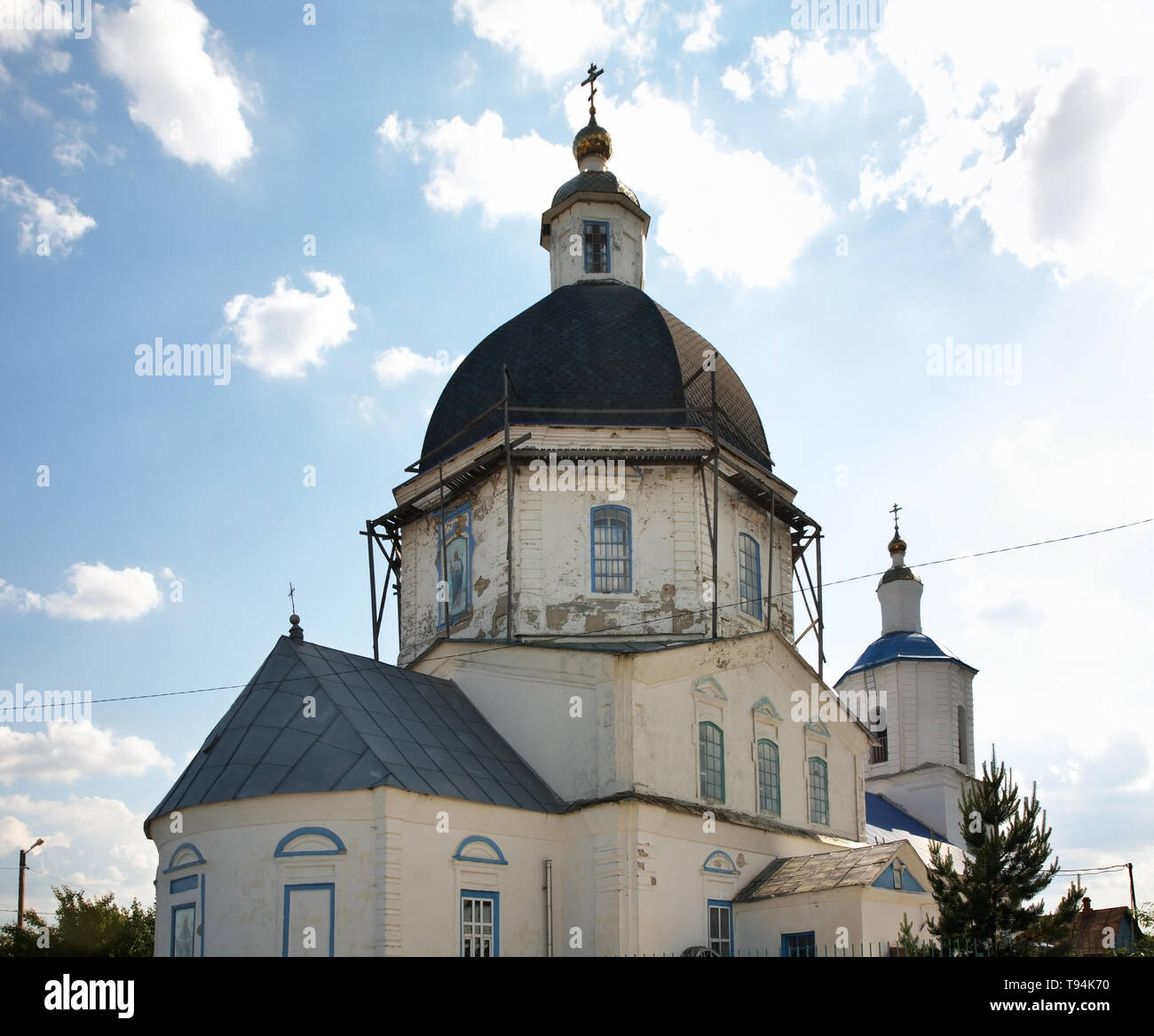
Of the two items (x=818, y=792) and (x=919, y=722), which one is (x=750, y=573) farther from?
(x=919, y=722)

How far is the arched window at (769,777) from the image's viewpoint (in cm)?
1886

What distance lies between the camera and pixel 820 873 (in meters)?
17.0

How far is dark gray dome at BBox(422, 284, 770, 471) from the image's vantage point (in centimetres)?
2008

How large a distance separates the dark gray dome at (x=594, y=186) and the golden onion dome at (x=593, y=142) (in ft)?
2.65

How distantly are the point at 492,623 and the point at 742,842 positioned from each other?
4.94 metres

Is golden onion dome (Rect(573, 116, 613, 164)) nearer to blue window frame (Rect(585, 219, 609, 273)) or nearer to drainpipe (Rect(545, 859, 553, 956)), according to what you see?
blue window frame (Rect(585, 219, 609, 273))

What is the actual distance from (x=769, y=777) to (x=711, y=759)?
165 centimetres

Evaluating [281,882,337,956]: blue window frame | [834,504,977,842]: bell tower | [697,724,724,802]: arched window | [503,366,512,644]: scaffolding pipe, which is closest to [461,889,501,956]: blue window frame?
[281,882,337,956]: blue window frame

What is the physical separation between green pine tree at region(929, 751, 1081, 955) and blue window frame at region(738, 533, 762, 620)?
4763 millimetres

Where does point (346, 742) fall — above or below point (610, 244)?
below

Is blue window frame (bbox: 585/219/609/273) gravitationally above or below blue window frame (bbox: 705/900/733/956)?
above

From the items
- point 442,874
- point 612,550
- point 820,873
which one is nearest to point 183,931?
point 442,874

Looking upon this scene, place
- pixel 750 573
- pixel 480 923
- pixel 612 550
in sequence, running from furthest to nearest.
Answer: pixel 750 573 < pixel 612 550 < pixel 480 923
